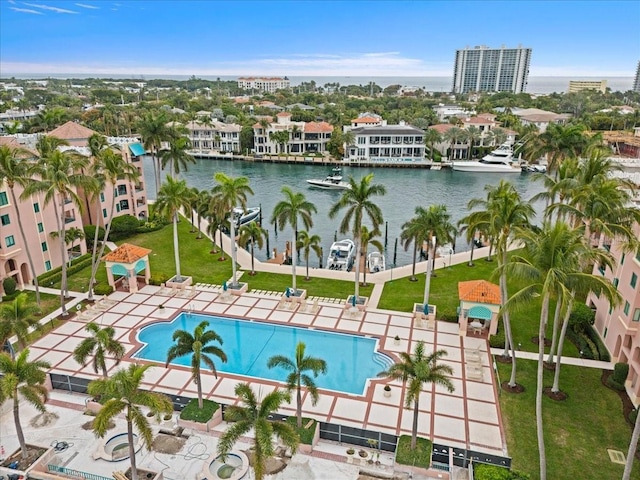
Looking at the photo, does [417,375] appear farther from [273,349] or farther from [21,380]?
[21,380]

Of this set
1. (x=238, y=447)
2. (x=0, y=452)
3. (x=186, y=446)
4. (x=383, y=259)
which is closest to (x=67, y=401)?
(x=0, y=452)

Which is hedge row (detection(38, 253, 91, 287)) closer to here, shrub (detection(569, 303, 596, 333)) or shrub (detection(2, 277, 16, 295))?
shrub (detection(2, 277, 16, 295))

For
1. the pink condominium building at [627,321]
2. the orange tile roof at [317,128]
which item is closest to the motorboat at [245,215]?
the pink condominium building at [627,321]

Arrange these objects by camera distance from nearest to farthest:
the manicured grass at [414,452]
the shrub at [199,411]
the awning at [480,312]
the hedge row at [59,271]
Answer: the manicured grass at [414,452] → the shrub at [199,411] → the awning at [480,312] → the hedge row at [59,271]

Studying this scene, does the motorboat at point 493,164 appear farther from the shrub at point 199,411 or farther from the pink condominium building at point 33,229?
the shrub at point 199,411

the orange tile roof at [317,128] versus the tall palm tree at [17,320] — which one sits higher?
the orange tile roof at [317,128]

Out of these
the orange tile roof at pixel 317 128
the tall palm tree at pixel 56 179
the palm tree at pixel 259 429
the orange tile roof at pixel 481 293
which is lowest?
the orange tile roof at pixel 481 293

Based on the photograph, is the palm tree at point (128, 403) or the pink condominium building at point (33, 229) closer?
the palm tree at point (128, 403)

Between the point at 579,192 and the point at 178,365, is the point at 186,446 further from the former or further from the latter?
the point at 579,192
